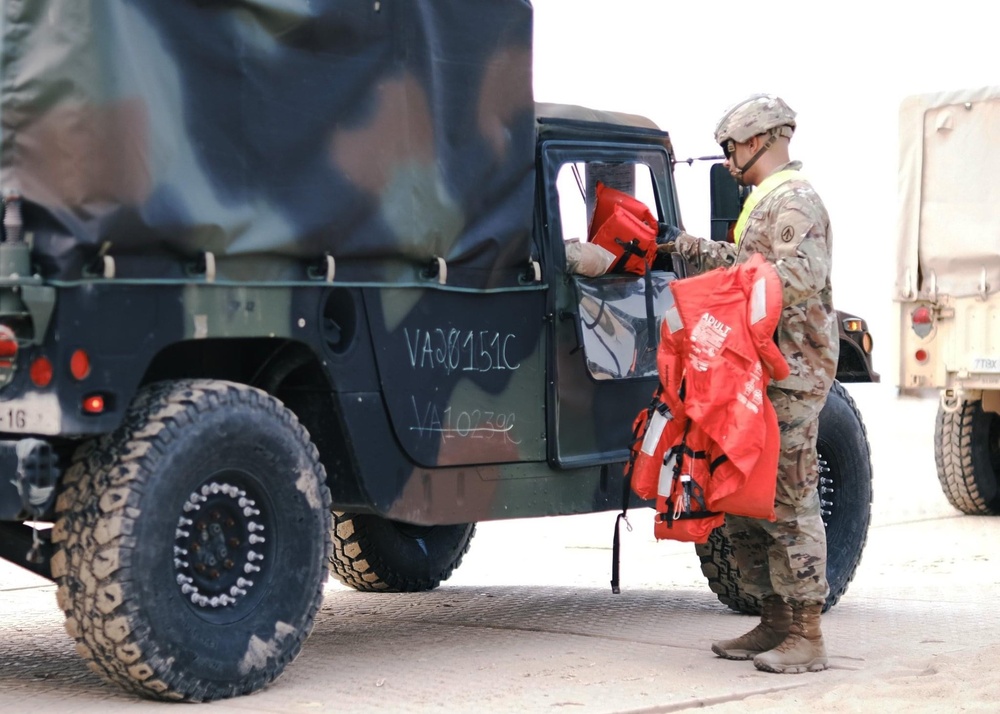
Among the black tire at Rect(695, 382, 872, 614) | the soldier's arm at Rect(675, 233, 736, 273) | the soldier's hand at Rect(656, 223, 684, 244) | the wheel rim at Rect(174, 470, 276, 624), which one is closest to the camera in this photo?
the wheel rim at Rect(174, 470, 276, 624)

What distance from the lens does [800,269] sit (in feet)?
19.1

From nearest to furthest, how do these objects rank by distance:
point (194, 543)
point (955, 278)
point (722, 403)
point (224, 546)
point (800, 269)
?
1. point (194, 543)
2. point (224, 546)
3. point (722, 403)
4. point (800, 269)
5. point (955, 278)

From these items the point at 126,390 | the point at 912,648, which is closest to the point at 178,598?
the point at 126,390

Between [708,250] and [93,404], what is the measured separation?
2.44m

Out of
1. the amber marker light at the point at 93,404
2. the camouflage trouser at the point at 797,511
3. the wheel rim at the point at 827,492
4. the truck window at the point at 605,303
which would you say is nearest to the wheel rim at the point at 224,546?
the amber marker light at the point at 93,404

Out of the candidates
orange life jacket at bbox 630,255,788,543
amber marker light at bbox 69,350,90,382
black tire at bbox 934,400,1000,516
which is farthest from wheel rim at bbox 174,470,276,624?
black tire at bbox 934,400,1000,516

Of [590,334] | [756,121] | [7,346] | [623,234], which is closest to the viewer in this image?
[7,346]

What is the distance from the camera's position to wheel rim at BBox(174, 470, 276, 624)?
205 inches

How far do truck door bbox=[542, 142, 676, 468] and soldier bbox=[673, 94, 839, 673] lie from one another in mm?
688

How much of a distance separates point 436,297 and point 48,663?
6.15 ft

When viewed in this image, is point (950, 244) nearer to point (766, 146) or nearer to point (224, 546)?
point (766, 146)

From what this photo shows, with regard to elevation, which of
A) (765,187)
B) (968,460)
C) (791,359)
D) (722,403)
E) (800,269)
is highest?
(765,187)

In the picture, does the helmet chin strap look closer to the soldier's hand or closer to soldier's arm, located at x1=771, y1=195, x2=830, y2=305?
soldier's arm, located at x1=771, y1=195, x2=830, y2=305

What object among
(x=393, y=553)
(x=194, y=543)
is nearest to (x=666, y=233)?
(x=393, y=553)
